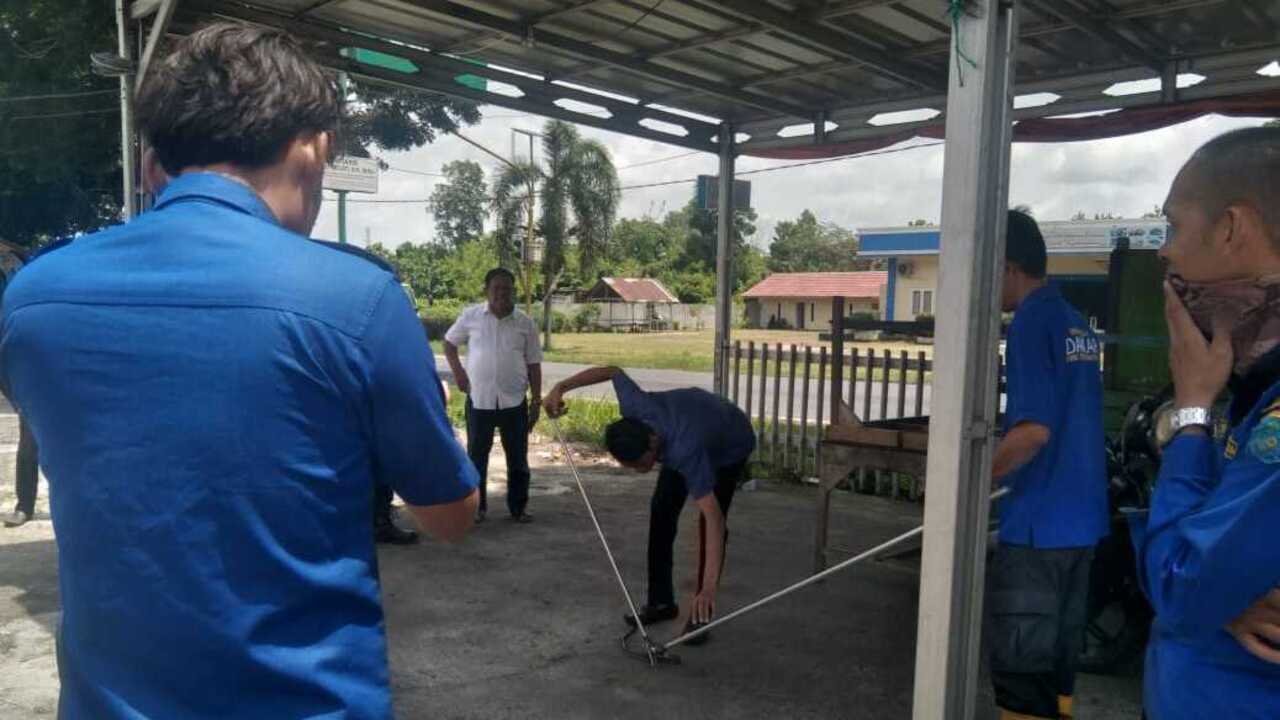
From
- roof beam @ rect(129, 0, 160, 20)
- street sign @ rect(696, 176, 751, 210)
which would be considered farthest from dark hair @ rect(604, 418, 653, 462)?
street sign @ rect(696, 176, 751, 210)

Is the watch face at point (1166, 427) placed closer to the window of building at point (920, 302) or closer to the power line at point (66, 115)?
the power line at point (66, 115)

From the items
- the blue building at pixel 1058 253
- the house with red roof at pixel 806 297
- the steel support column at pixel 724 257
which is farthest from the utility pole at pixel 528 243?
the house with red roof at pixel 806 297

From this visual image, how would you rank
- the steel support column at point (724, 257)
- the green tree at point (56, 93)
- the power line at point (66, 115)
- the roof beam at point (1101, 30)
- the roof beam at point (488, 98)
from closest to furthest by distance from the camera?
the roof beam at point (1101, 30)
the roof beam at point (488, 98)
the steel support column at point (724, 257)
the green tree at point (56, 93)
the power line at point (66, 115)

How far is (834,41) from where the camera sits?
16.9 ft

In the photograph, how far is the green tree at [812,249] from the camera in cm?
7750

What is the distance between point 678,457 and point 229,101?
2877 millimetres

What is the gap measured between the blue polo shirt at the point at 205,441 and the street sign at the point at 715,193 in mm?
6566

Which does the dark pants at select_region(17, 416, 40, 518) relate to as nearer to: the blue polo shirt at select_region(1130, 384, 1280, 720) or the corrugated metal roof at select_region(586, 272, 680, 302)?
the blue polo shirt at select_region(1130, 384, 1280, 720)

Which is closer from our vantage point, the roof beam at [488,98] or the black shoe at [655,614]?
the black shoe at [655,614]

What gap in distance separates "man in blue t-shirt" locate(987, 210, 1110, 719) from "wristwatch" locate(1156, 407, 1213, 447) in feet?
4.56

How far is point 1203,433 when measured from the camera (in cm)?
137

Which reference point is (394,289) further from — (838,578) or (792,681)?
(838,578)

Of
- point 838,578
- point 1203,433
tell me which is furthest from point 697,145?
point 1203,433

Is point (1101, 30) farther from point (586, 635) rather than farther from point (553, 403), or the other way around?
point (586, 635)
